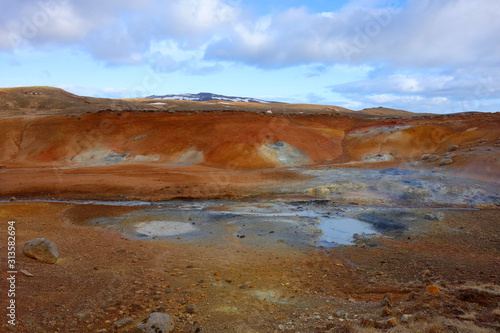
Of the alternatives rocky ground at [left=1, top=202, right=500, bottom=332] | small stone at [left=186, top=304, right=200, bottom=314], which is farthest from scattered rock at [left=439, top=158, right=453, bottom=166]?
small stone at [left=186, top=304, right=200, bottom=314]

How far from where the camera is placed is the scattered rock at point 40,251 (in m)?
7.50

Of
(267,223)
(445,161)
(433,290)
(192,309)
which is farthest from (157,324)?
(445,161)

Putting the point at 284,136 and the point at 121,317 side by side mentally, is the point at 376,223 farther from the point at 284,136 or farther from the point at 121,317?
the point at 284,136

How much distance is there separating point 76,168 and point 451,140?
1034 inches

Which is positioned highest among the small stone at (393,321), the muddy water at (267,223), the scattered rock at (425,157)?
the scattered rock at (425,157)

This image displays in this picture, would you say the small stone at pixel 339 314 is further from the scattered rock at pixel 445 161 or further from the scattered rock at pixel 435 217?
the scattered rock at pixel 445 161

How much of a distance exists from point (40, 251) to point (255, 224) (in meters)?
6.68

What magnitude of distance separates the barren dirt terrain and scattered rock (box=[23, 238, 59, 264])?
19cm

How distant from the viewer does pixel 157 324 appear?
5211 mm

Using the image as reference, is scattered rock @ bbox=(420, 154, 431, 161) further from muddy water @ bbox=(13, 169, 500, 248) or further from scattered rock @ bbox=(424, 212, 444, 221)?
scattered rock @ bbox=(424, 212, 444, 221)

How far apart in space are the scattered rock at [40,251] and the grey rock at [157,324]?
3.48m

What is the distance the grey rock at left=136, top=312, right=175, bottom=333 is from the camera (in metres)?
5.16

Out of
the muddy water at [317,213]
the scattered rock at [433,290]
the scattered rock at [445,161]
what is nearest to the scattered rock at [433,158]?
the scattered rock at [445,161]

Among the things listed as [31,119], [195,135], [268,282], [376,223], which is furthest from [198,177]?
[31,119]
